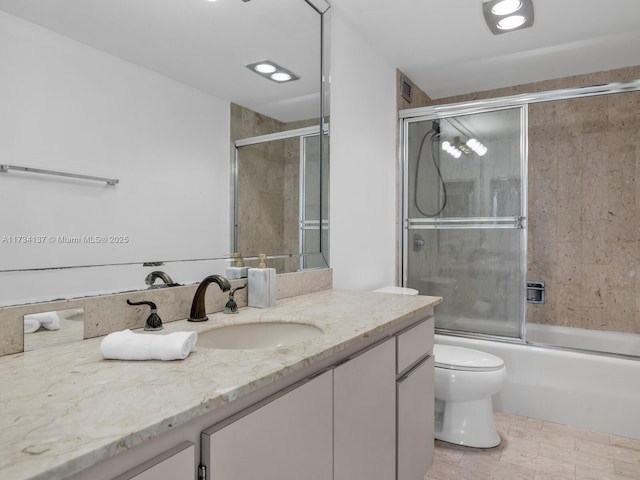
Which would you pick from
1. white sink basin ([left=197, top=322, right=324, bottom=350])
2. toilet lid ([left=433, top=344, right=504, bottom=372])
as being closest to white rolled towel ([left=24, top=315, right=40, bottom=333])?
white sink basin ([left=197, top=322, right=324, bottom=350])

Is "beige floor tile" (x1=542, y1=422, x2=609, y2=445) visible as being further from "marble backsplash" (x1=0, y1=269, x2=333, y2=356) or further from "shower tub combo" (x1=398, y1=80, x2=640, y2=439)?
"marble backsplash" (x1=0, y1=269, x2=333, y2=356)

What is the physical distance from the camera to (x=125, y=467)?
23.7 inches

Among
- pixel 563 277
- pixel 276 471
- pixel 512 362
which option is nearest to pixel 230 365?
pixel 276 471

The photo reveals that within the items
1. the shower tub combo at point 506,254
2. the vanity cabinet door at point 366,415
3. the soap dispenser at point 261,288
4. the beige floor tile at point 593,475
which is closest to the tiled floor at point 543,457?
the beige floor tile at point 593,475

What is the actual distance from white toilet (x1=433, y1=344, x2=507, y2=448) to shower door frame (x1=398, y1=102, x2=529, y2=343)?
638 mm

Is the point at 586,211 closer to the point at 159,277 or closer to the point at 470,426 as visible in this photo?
the point at 470,426

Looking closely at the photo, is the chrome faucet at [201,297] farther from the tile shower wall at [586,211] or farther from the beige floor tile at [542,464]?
the tile shower wall at [586,211]

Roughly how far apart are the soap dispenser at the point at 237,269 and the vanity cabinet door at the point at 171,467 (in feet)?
3.00

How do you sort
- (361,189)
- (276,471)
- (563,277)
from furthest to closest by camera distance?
(563,277), (361,189), (276,471)

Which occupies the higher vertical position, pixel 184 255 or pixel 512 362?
pixel 184 255

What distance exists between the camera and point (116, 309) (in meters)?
1.16

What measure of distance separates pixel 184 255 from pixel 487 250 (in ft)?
6.94

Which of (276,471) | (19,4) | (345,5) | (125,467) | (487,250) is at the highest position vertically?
(345,5)

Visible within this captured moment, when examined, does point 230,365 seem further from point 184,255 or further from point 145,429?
point 184,255
